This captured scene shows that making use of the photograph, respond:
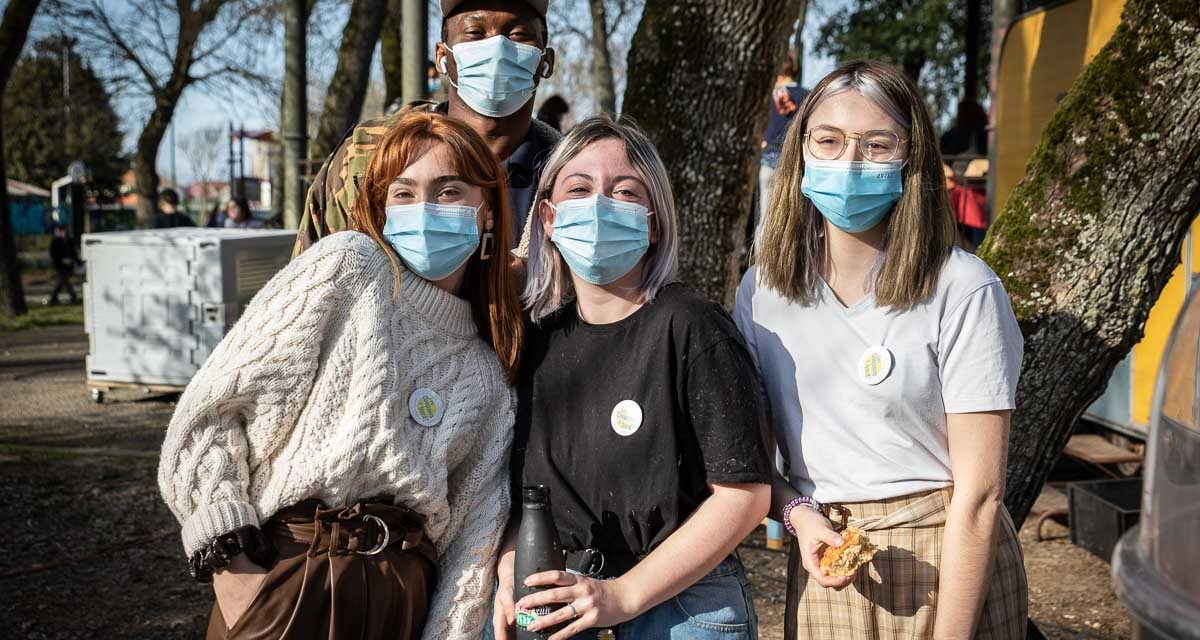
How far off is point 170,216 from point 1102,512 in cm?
1370

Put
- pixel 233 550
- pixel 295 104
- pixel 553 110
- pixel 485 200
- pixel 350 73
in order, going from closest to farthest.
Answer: pixel 233 550, pixel 485 200, pixel 553 110, pixel 295 104, pixel 350 73

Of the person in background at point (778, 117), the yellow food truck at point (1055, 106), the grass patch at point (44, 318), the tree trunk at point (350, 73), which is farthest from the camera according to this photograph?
the grass patch at point (44, 318)

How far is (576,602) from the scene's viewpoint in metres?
2.31

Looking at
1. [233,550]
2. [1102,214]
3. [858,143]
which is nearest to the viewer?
[233,550]

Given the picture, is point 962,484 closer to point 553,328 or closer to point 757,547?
point 553,328

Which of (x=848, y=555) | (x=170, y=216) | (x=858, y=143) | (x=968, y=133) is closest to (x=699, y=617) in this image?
(x=848, y=555)

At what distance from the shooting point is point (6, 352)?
14.3m

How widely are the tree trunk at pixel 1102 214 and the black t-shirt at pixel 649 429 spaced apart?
1.58 meters

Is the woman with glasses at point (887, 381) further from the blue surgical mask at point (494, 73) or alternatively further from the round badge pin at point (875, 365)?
the blue surgical mask at point (494, 73)

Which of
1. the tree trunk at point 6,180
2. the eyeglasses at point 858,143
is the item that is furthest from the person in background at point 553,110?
the tree trunk at point 6,180

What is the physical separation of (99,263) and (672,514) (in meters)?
9.60

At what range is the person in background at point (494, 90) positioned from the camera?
10.8 feet

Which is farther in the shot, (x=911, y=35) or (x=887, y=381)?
(x=911, y=35)

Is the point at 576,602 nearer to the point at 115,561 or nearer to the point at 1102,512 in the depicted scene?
the point at 115,561
